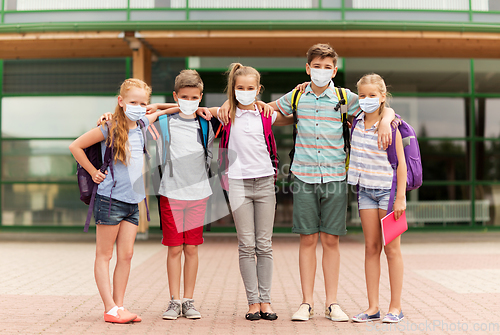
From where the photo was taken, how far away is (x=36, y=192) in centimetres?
1069

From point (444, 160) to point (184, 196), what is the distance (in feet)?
29.9

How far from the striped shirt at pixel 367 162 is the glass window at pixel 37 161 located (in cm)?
849

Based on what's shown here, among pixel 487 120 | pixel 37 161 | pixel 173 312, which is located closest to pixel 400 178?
pixel 173 312

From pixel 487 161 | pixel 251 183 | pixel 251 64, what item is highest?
pixel 251 64

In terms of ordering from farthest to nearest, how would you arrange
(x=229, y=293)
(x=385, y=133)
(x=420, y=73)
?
(x=420, y=73) → (x=229, y=293) → (x=385, y=133)

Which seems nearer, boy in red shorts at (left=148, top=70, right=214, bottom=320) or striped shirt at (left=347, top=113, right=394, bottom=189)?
striped shirt at (left=347, top=113, right=394, bottom=189)

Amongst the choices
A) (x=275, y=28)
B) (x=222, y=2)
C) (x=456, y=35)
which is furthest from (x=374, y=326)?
(x=222, y=2)

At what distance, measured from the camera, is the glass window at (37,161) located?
10.6 metres

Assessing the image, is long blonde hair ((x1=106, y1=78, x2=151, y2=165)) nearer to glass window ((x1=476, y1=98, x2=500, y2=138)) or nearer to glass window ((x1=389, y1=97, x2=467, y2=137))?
glass window ((x1=389, y1=97, x2=467, y2=137))

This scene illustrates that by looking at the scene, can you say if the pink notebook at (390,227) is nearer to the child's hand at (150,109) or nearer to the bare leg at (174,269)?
the bare leg at (174,269)

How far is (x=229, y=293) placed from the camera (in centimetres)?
489

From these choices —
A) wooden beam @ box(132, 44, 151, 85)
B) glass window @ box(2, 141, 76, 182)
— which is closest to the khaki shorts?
wooden beam @ box(132, 44, 151, 85)

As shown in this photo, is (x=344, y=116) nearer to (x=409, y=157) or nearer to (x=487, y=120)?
(x=409, y=157)

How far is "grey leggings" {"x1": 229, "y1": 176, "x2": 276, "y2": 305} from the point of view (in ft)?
12.3
